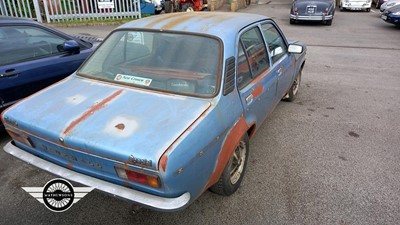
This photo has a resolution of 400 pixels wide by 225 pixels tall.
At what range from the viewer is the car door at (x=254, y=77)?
260 cm

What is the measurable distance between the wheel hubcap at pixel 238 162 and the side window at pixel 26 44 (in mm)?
2922

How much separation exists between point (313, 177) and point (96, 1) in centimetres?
1150

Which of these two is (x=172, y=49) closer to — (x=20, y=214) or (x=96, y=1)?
(x=20, y=214)

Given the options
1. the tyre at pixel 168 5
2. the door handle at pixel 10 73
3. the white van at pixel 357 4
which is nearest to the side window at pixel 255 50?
the door handle at pixel 10 73

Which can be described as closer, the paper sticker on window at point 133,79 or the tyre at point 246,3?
the paper sticker on window at point 133,79

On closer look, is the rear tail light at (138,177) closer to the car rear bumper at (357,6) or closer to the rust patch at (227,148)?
the rust patch at (227,148)

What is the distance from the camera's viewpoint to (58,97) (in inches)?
95.4

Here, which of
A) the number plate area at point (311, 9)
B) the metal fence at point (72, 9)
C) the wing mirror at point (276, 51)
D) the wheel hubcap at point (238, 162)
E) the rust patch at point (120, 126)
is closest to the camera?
the rust patch at point (120, 126)

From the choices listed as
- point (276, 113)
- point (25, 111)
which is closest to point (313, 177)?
point (276, 113)

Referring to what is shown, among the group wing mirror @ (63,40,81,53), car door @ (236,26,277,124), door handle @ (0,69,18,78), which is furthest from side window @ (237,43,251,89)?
door handle @ (0,69,18,78)

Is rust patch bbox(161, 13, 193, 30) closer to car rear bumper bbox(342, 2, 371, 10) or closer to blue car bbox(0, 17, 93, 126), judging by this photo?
blue car bbox(0, 17, 93, 126)

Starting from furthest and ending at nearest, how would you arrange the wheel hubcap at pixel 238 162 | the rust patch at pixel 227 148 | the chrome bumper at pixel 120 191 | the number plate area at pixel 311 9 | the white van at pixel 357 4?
the white van at pixel 357 4 → the number plate area at pixel 311 9 → the wheel hubcap at pixel 238 162 → the rust patch at pixel 227 148 → the chrome bumper at pixel 120 191

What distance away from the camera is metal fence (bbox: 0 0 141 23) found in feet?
36.4

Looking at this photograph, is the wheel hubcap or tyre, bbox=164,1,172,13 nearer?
the wheel hubcap
